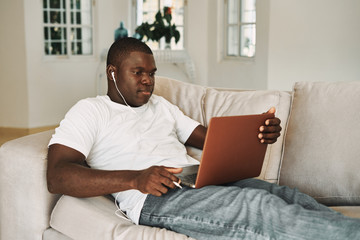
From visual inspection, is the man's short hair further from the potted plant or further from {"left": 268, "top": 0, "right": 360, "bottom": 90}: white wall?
the potted plant

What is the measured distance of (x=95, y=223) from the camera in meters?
1.55

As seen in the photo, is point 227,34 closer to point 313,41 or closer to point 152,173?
point 313,41

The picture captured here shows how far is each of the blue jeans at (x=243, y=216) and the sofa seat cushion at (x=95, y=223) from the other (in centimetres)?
6

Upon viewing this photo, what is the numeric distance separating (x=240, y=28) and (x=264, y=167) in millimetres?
3931

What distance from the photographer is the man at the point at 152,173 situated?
4.44 feet

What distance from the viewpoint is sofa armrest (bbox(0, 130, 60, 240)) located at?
1.71 metres

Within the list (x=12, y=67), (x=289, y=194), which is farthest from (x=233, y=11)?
(x=289, y=194)

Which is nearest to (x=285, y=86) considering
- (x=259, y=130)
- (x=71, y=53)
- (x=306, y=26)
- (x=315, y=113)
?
(x=306, y=26)

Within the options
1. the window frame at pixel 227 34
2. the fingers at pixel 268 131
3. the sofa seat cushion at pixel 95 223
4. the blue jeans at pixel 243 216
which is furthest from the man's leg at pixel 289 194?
the window frame at pixel 227 34

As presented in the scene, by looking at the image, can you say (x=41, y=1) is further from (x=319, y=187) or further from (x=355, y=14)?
(x=319, y=187)

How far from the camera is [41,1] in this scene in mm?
5395

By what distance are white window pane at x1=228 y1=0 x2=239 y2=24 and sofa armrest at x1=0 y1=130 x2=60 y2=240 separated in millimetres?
4298

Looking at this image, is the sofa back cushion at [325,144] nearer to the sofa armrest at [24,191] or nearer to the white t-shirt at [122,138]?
the white t-shirt at [122,138]

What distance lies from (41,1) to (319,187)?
445 cm
